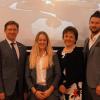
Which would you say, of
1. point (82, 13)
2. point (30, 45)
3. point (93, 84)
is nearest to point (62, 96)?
point (93, 84)

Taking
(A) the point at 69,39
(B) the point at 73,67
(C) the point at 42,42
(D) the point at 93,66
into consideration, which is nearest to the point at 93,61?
(D) the point at 93,66

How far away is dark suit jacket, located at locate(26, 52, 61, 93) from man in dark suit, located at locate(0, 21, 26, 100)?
11cm

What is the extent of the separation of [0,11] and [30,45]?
0.61m

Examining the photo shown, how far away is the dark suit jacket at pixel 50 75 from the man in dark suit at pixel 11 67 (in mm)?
106

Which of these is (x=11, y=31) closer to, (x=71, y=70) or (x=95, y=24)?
(x=71, y=70)

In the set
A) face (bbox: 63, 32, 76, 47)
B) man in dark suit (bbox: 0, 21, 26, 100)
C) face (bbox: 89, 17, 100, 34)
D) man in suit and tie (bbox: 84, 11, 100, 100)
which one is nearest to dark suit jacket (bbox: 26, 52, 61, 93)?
man in dark suit (bbox: 0, 21, 26, 100)

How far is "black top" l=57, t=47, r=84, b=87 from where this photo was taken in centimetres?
331

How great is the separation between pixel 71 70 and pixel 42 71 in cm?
36

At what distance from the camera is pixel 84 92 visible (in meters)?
3.47

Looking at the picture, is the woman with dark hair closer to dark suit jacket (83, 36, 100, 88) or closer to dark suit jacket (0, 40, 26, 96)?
dark suit jacket (83, 36, 100, 88)

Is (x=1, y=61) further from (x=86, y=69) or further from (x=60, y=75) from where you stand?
(x=86, y=69)

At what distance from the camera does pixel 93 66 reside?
3.24 metres

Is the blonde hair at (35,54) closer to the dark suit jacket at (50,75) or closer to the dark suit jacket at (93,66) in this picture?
the dark suit jacket at (50,75)

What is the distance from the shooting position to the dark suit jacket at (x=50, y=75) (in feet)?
11.0
